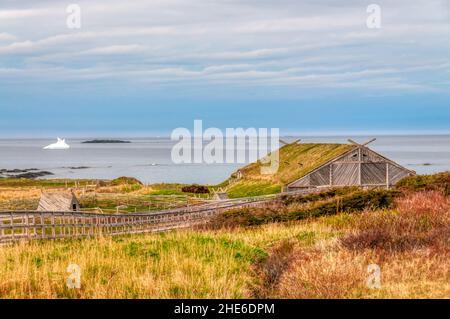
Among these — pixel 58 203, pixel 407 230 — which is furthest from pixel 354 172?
pixel 407 230

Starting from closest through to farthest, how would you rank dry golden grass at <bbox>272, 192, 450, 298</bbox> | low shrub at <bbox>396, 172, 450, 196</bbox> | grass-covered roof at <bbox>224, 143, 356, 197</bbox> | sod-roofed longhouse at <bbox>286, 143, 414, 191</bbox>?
1. dry golden grass at <bbox>272, 192, 450, 298</bbox>
2. low shrub at <bbox>396, 172, 450, 196</bbox>
3. sod-roofed longhouse at <bbox>286, 143, 414, 191</bbox>
4. grass-covered roof at <bbox>224, 143, 356, 197</bbox>

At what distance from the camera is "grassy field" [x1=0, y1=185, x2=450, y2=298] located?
11.4 metres

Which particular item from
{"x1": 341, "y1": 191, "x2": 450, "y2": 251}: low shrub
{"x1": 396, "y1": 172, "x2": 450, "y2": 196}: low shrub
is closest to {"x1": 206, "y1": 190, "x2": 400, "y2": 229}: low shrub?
{"x1": 396, "y1": 172, "x2": 450, "y2": 196}: low shrub

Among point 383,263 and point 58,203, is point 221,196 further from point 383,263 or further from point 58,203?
point 383,263

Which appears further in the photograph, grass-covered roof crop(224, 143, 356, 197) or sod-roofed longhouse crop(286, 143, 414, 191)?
grass-covered roof crop(224, 143, 356, 197)

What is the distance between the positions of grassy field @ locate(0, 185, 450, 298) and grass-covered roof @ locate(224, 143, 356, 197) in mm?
42433

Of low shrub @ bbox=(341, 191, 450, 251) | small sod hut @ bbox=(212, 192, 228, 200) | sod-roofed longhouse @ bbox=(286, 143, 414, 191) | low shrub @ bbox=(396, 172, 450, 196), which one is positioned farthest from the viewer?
small sod hut @ bbox=(212, 192, 228, 200)

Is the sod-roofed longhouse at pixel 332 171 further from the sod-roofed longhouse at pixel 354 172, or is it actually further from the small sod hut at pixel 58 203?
the small sod hut at pixel 58 203

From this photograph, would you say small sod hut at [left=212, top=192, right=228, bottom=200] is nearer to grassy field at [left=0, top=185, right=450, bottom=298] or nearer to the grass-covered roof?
the grass-covered roof

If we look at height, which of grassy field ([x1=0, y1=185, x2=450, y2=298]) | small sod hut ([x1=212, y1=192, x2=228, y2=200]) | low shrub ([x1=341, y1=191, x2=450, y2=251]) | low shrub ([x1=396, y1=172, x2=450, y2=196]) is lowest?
small sod hut ([x1=212, y1=192, x2=228, y2=200])

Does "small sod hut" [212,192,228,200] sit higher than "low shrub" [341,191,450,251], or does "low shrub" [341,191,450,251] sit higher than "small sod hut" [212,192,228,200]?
"low shrub" [341,191,450,251]

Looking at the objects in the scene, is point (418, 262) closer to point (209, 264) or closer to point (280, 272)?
point (280, 272)
